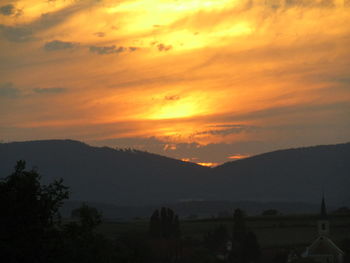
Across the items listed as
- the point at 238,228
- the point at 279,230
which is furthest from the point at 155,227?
the point at 279,230

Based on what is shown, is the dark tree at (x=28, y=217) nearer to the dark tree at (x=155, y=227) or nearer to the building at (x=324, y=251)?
the building at (x=324, y=251)

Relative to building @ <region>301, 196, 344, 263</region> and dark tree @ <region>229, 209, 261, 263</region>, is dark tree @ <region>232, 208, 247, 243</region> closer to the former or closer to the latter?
dark tree @ <region>229, 209, 261, 263</region>

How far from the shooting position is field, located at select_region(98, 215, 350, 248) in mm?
127800

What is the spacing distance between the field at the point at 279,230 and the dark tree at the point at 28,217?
90.8m

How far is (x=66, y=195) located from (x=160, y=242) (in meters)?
88.9

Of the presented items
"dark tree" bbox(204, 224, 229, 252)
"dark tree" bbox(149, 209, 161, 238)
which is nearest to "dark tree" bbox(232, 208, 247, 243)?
"dark tree" bbox(204, 224, 229, 252)

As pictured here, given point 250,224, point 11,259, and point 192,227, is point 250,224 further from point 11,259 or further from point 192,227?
point 11,259

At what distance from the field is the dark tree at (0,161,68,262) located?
90.8 m

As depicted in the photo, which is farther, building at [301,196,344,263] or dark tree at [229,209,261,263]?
building at [301,196,344,263]

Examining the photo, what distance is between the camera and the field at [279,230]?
128 m

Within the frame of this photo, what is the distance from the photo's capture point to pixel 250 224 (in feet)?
490

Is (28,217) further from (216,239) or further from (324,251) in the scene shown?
(216,239)

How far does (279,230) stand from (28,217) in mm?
112403

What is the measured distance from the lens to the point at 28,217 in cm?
2817
